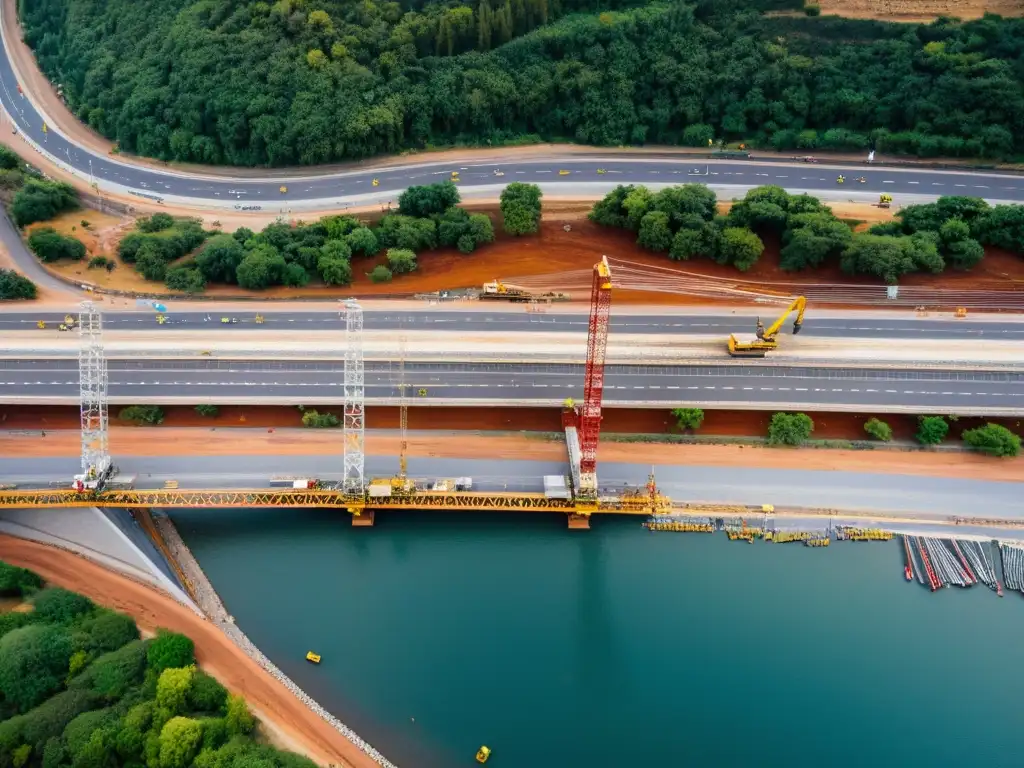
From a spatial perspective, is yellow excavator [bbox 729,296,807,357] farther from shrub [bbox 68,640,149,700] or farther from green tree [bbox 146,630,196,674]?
shrub [bbox 68,640,149,700]

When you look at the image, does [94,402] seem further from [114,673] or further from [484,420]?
[484,420]

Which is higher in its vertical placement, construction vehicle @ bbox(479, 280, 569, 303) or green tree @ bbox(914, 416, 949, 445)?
construction vehicle @ bbox(479, 280, 569, 303)

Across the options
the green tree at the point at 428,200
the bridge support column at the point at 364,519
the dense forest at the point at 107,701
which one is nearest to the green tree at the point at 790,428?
the bridge support column at the point at 364,519

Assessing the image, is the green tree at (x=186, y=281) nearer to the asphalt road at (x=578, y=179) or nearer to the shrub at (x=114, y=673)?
the asphalt road at (x=578, y=179)

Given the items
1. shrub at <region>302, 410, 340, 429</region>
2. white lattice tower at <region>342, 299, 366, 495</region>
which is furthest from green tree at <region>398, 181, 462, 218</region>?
white lattice tower at <region>342, 299, 366, 495</region>

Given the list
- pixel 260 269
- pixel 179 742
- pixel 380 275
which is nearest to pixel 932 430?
pixel 380 275

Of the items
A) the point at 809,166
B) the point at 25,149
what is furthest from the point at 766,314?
the point at 25,149
